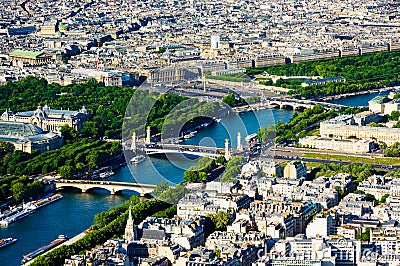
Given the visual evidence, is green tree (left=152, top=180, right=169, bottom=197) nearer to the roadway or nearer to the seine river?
the seine river

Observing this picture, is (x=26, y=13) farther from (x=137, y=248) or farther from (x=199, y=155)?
(x=137, y=248)

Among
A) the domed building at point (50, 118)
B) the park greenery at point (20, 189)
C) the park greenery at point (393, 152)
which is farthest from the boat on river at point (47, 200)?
the park greenery at point (393, 152)

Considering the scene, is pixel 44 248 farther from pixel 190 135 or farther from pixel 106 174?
pixel 190 135

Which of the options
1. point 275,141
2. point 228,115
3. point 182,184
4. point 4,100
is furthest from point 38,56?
point 182,184

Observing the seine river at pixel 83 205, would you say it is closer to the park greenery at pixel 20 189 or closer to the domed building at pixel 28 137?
the park greenery at pixel 20 189

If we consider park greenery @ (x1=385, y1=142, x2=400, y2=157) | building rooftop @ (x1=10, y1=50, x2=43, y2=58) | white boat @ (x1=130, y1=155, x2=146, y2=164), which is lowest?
white boat @ (x1=130, y1=155, x2=146, y2=164)

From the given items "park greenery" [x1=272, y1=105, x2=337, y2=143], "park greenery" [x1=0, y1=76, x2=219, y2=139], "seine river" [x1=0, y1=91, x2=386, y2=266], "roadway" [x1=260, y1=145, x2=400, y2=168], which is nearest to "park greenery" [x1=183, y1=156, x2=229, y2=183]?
"seine river" [x1=0, y1=91, x2=386, y2=266]
